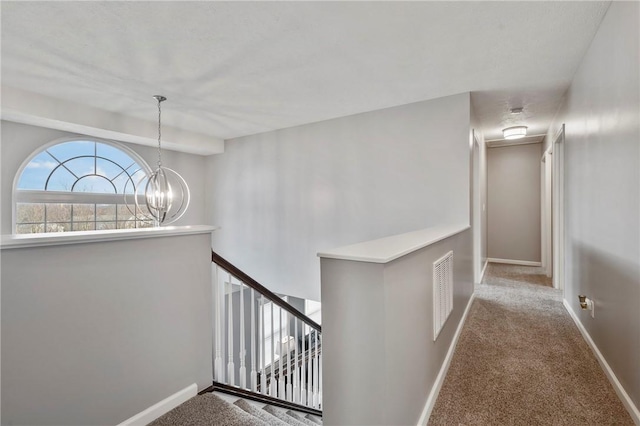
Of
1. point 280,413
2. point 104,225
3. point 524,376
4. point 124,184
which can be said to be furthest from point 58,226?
point 524,376

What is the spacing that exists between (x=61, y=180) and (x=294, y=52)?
12.2 ft

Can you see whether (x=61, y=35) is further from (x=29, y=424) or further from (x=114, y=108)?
(x=29, y=424)

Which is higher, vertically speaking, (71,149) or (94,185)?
(71,149)

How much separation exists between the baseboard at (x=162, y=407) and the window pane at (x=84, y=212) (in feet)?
12.1

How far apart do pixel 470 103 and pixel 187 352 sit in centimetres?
352

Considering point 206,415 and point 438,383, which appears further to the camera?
point 438,383

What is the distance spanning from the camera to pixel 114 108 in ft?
12.6

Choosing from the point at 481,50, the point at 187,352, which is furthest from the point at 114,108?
the point at 481,50

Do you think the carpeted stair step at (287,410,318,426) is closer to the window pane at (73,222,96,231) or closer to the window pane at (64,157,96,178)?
the window pane at (73,222,96,231)

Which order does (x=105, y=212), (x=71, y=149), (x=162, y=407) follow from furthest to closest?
1. (x=105, y=212)
2. (x=71, y=149)
3. (x=162, y=407)

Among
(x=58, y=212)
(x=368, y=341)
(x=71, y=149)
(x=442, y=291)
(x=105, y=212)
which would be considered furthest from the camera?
(x=105, y=212)

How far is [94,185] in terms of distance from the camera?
4.44 meters

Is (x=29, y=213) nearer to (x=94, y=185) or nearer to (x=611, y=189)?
(x=94, y=185)

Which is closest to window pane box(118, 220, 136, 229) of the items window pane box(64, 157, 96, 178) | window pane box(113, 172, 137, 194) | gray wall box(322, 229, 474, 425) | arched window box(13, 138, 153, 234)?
arched window box(13, 138, 153, 234)
